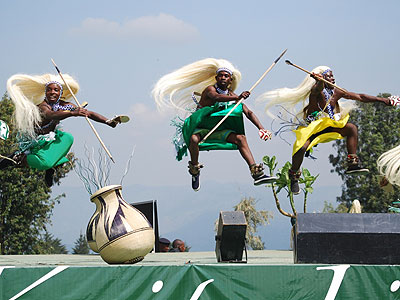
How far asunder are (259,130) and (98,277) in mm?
3038

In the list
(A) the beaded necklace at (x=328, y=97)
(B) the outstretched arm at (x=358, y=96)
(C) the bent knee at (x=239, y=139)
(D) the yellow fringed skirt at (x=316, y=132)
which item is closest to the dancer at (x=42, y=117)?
(C) the bent knee at (x=239, y=139)

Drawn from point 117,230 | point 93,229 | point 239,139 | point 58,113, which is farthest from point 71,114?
point 117,230

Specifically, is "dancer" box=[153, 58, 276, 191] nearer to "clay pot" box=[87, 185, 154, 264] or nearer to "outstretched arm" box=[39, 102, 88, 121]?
"outstretched arm" box=[39, 102, 88, 121]

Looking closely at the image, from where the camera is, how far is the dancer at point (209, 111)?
7.53 metres

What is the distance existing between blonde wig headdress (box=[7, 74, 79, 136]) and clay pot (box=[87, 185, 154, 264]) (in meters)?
2.25

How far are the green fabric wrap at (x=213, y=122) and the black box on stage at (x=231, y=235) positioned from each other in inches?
64.8

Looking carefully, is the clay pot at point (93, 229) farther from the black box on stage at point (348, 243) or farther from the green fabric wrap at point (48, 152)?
the green fabric wrap at point (48, 152)

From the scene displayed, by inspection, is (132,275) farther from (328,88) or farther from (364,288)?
(328,88)

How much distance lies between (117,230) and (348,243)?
1660mm

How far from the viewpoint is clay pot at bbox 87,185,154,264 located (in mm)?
5336

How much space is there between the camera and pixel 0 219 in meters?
20.8

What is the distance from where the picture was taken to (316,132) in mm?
7652

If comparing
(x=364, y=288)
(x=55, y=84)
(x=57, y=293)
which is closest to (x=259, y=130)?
(x=55, y=84)

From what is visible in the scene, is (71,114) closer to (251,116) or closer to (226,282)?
(251,116)
